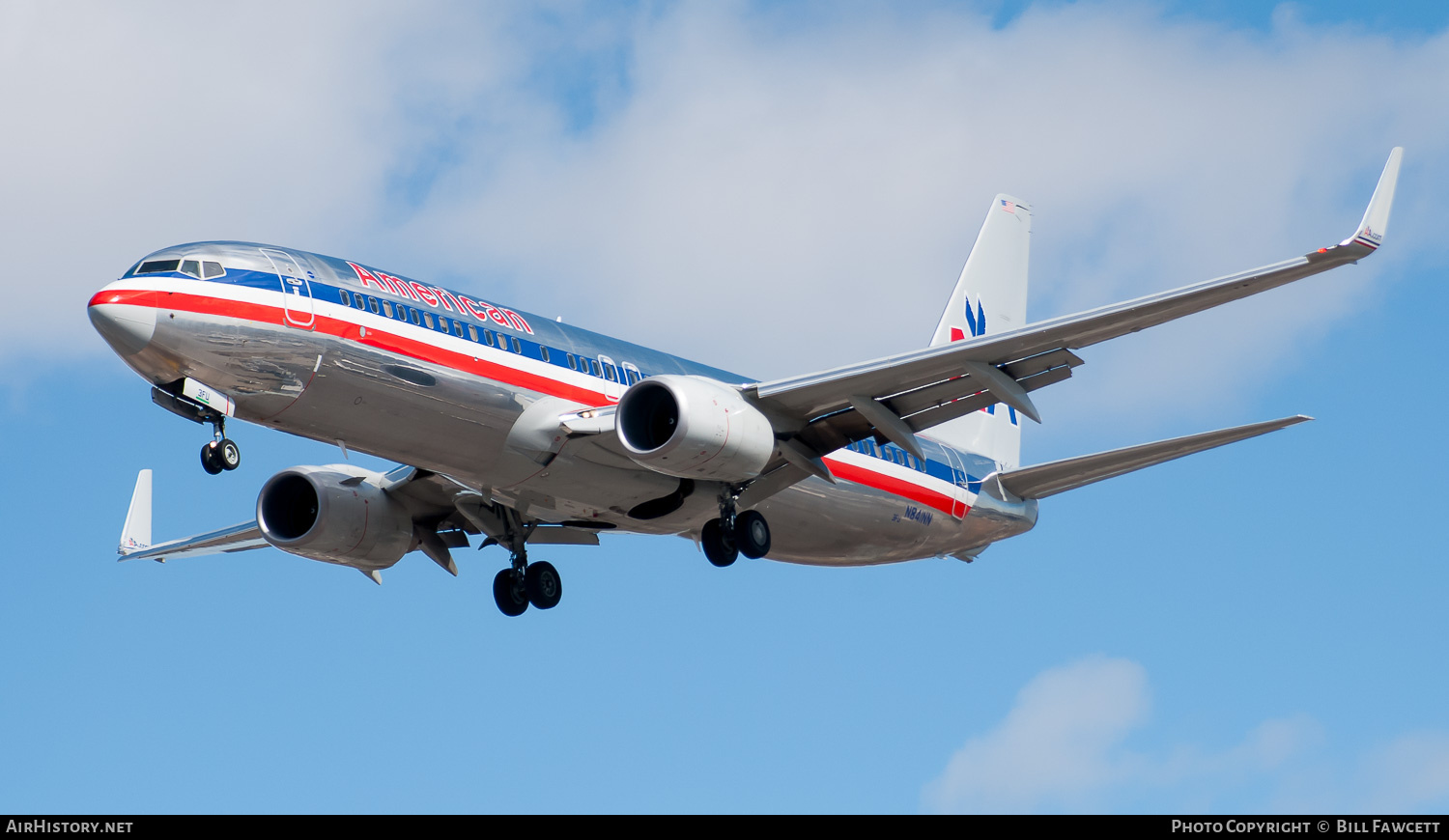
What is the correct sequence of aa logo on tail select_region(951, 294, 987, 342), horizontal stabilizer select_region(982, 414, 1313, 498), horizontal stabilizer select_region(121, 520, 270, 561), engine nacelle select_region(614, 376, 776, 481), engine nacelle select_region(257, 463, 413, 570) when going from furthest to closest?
aa logo on tail select_region(951, 294, 987, 342)
horizontal stabilizer select_region(121, 520, 270, 561)
engine nacelle select_region(257, 463, 413, 570)
horizontal stabilizer select_region(982, 414, 1313, 498)
engine nacelle select_region(614, 376, 776, 481)

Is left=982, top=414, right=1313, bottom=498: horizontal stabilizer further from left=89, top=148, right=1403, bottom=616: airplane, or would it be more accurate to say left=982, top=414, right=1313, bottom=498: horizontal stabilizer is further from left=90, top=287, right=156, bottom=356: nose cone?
left=90, top=287, right=156, bottom=356: nose cone

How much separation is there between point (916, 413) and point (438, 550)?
10636mm

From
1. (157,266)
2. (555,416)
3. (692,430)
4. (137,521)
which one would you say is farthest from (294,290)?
(137,521)

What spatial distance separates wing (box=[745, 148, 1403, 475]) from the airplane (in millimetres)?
46

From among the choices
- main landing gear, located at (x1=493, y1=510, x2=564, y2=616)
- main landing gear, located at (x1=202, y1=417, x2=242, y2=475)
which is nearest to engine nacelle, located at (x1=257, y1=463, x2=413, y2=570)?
main landing gear, located at (x1=493, y1=510, x2=564, y2=616)

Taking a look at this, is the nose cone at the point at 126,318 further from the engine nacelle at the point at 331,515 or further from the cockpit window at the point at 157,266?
the engine nacelle at the point at 331,515

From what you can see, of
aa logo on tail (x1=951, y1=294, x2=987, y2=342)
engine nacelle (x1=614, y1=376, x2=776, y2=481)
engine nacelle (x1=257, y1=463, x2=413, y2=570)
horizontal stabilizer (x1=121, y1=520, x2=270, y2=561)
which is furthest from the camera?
aa logo on tail (x1=951, y1=294, x2=987, y2=342)

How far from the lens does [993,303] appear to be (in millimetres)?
40469

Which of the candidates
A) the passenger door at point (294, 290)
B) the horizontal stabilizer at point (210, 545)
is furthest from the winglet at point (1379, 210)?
the horizontal stabilizer at point (210, 545)

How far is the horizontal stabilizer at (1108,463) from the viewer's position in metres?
27.9

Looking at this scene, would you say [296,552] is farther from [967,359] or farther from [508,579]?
[967,359]

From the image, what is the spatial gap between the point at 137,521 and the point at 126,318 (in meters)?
14.3

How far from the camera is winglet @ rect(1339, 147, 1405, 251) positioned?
2285cm

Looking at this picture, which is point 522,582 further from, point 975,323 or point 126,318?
point 975,323
